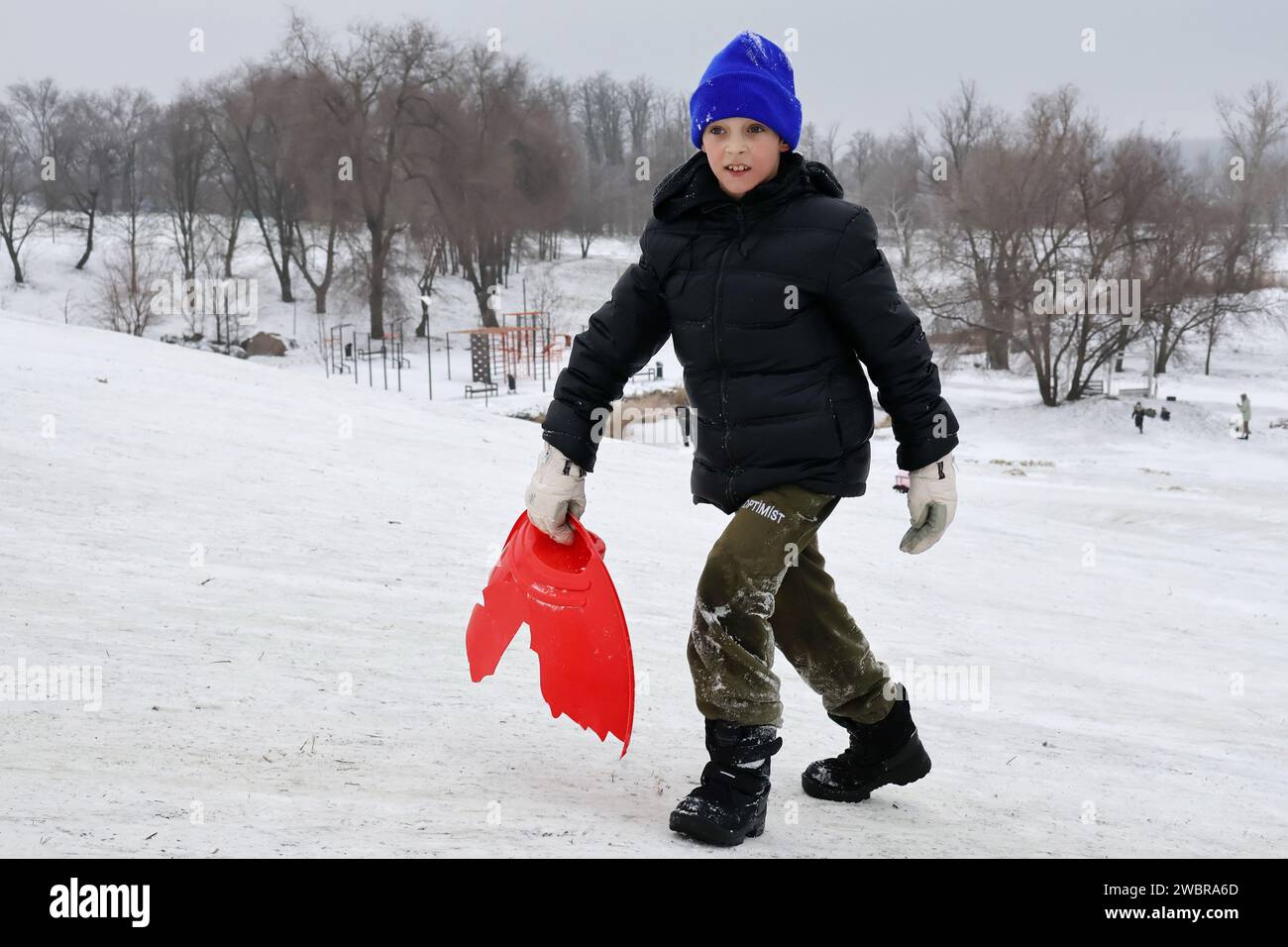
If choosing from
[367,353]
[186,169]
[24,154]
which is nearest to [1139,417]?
[367,353]

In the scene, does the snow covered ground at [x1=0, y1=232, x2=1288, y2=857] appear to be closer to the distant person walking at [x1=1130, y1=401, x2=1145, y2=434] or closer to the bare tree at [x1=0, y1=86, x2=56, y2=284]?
the distant person walking at [x1=1130, y1=401, x2=1145, y2=434]

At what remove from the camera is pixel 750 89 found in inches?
134

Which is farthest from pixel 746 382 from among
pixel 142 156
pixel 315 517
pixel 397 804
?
pixel 142 156

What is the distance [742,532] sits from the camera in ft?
10.9

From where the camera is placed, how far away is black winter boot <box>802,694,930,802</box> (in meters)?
3.77

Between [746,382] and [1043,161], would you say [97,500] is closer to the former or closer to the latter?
[746,382]

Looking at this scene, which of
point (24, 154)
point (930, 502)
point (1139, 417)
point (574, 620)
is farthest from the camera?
point (24, 154)

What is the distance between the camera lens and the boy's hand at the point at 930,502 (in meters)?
3.40

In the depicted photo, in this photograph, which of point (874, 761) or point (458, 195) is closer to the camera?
point (874, 761)

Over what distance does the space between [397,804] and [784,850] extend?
105 centimetres

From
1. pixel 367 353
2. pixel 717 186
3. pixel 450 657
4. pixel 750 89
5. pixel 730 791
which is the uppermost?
pixel 750 89

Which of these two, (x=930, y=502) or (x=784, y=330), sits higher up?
→ (x=784, y=330)

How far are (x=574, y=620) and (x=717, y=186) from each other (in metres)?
1.34

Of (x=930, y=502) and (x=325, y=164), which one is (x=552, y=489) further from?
(x=325, y=164)
